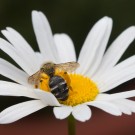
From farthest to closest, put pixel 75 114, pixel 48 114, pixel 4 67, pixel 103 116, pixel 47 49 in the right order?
pixel 48 114 → pixel 103 116 → pixel 47 49 → pixel 4 67 → pixel 75 114

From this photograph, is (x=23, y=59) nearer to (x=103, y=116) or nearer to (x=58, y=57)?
(x=58, y=57)

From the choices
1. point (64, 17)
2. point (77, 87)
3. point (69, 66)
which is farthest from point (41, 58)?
point (64, 17)

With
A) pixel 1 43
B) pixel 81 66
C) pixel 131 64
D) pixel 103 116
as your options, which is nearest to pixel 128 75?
pixel 131 64

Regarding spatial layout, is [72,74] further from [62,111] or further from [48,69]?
[62,111]

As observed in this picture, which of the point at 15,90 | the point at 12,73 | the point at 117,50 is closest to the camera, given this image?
the point at 15,90

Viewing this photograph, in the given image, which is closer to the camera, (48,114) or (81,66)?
(81,66)

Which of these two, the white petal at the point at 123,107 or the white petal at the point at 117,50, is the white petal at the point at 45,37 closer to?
the white petal at the point at 117,50
